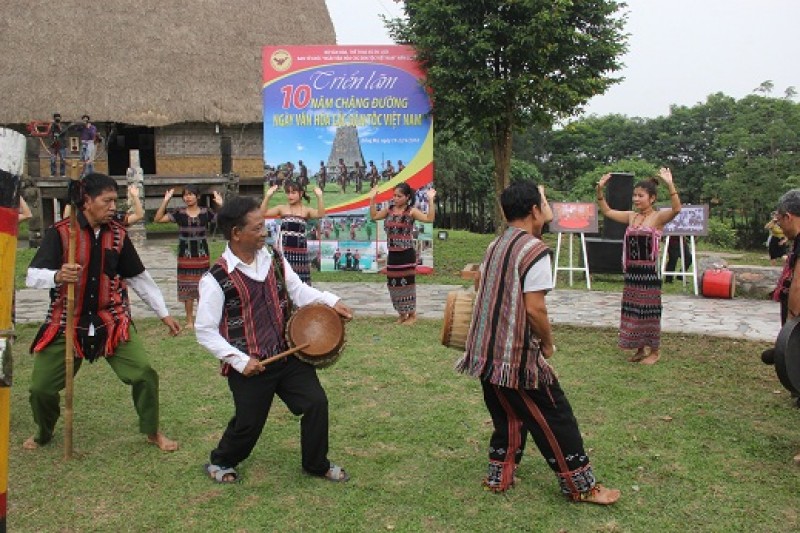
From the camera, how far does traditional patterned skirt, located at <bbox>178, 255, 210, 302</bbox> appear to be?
8688mm

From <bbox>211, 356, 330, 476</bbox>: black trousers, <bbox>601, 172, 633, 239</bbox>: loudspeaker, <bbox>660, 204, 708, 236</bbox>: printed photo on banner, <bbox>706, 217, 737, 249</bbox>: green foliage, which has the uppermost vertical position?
<bbox>601, 172, 633, 239</bbox>: loudspeaker

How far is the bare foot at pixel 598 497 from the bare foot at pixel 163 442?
259 centimetres

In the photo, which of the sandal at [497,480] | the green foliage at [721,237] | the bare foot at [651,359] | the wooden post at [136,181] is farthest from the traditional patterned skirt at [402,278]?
the green foliage at [721,237]

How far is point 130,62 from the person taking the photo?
20.3m

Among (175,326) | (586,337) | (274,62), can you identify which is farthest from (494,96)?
(175,326)

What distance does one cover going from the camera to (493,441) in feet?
13.7

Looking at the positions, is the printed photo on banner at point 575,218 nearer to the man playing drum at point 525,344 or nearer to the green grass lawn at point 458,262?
the green grass lawn at point 458,262

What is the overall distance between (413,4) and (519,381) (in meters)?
10.4

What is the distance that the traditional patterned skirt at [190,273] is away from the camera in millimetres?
8688

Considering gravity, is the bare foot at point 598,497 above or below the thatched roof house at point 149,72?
below

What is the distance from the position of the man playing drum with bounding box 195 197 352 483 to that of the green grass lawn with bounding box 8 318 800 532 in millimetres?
262

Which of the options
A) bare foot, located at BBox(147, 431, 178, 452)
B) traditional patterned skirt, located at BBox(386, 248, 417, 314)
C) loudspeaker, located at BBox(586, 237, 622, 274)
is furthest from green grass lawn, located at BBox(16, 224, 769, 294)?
bare foot, located at BBox(147, 431, 178, 452)

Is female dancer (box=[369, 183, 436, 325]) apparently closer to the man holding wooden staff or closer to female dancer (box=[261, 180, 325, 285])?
female dancer (box=[261, 180, 325, 285])

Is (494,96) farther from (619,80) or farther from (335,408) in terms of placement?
(335,408)
